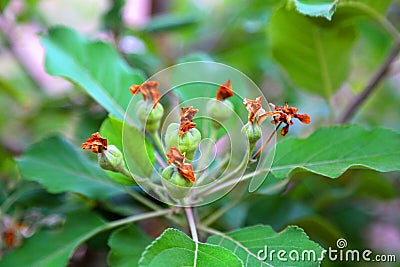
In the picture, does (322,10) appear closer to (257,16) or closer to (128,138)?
(128,138)

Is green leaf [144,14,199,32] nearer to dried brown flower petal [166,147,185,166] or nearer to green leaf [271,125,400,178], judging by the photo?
green leaf [271,125,400,178]

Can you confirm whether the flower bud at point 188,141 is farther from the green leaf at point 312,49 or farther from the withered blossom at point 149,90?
the green leaf at point 312,49

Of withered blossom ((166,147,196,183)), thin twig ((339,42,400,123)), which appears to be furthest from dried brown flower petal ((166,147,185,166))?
thin twig ((339,42,400,123))

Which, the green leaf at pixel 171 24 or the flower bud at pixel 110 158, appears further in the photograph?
the green leaf at pixel 171 24

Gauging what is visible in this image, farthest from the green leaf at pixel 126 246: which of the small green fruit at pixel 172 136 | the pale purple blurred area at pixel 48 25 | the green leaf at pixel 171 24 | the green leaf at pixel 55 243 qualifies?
the green leaf at pixel 171 24

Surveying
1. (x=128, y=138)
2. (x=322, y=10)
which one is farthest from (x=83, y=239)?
(x=322, y=10)

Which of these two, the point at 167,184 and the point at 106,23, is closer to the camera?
the point at 167,184
